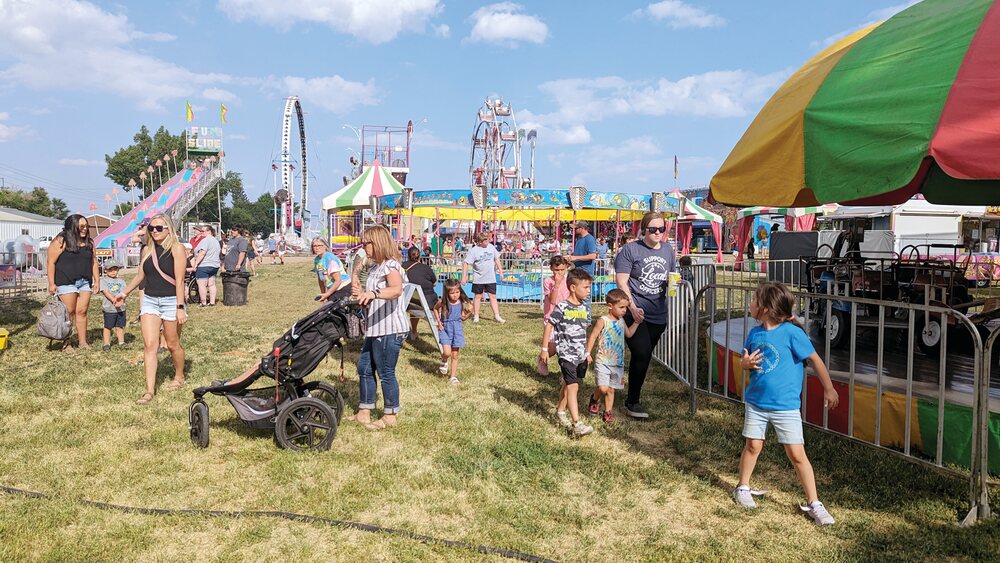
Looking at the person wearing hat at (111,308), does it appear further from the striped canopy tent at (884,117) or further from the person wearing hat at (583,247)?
the striped canopy tent at (884,117)

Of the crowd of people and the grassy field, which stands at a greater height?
the crowd of people

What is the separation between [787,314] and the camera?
12.1ft

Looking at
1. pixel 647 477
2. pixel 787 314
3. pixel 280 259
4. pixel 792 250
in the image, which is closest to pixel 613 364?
pixel 647 477

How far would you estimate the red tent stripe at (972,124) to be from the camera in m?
3.10

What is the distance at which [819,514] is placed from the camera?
11.9 feet

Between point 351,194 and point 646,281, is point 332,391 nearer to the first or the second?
point 646,281

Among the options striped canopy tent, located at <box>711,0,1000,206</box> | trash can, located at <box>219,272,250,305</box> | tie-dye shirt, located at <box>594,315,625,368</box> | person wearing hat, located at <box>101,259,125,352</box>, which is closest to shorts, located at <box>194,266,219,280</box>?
trash can, located at <box>219,272,250,305</box>

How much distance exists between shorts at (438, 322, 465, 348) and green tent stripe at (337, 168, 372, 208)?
19507 millimetres

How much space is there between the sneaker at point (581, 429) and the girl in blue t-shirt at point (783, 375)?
62.2 inches

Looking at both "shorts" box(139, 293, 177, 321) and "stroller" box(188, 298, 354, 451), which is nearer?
"stroller" box(188, 298, 354, 451)

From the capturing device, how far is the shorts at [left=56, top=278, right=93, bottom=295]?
315 inches

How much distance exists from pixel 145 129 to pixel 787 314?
81.1 metres

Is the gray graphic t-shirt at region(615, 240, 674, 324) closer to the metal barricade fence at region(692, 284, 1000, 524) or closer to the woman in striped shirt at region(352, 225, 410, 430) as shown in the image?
the metal barricade fence at region(692, 284, 1000, 524)

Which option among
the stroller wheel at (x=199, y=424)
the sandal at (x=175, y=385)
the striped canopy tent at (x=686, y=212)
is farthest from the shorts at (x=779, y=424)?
the striped canopy tent at (x=686, y=212)
